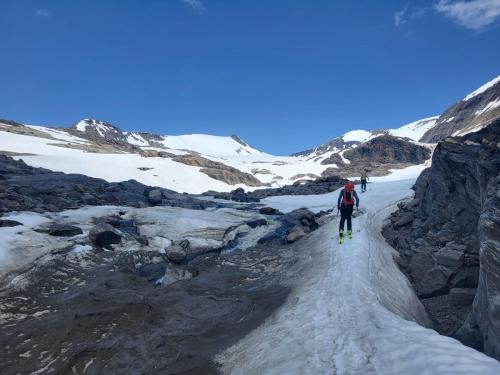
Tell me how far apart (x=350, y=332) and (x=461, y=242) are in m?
8.51

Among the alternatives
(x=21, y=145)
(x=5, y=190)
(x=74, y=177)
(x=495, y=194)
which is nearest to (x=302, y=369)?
(x=495, y=194)

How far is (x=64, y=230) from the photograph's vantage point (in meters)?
17.7

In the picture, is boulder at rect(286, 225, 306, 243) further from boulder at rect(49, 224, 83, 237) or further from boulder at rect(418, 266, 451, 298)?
boulder at rect(49, 224, 83, 237)

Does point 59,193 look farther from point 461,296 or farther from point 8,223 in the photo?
point 461,296

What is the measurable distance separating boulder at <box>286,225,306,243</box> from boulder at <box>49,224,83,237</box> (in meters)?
10.9

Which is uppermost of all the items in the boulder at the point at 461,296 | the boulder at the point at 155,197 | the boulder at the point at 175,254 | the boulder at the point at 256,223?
the boulder at the point at 155,197

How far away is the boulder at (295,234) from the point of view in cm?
2155

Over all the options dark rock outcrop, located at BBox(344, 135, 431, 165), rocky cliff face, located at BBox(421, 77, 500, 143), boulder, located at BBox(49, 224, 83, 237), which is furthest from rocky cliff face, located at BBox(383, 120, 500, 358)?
rocky cliff face, located at BBox(421, 77, 500, 143)

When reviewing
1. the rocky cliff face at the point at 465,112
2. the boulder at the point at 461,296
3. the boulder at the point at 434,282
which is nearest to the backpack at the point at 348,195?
the boulder at the point at 434,282

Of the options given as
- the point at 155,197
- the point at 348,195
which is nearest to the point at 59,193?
the point at 155,197

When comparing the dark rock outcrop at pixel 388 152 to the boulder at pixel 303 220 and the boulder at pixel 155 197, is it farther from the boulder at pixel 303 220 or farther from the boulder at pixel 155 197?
the boulder at pixel 303 220

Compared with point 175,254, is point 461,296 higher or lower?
lower

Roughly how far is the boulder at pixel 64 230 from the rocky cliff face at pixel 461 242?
15007mm

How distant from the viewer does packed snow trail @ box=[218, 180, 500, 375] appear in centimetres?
704
